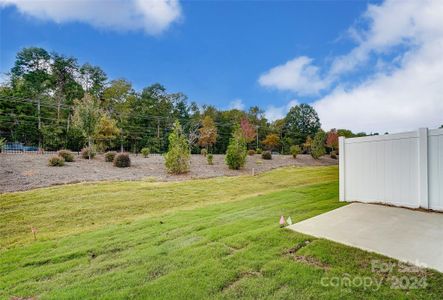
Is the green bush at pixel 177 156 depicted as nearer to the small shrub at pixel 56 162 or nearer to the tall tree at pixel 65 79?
the small shrub at pixel 56 162

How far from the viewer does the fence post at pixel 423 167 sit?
5.18 metres

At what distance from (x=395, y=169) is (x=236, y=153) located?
12.4 metres

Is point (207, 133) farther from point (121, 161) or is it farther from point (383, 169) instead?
point (383, 169)

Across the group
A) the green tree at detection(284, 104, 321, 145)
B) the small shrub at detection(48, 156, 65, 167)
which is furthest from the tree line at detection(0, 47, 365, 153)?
the small shrub at detection(48, 156, 65, 167)

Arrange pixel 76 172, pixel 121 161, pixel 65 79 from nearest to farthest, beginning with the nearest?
pixel 76 172, pixel 121 161, pixel 65 79

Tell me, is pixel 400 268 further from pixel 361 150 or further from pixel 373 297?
pixel 361 150

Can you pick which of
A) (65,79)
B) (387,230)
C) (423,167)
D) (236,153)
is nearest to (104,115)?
(236,153)

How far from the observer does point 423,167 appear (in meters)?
5.19

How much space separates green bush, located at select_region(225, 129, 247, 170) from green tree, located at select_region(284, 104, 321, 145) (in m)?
29.8

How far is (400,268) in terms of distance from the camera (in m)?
3.02

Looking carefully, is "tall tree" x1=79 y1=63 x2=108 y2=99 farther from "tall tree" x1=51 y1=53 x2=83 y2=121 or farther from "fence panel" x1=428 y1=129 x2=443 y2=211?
"fence panel" x1=428 y1=129 x2=443 y2=211

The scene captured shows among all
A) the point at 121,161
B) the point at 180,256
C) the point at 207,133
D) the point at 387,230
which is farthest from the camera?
the point at 207,133

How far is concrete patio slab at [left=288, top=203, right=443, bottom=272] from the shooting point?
11.2 ft

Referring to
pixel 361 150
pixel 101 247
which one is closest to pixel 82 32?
pixel 101 247
